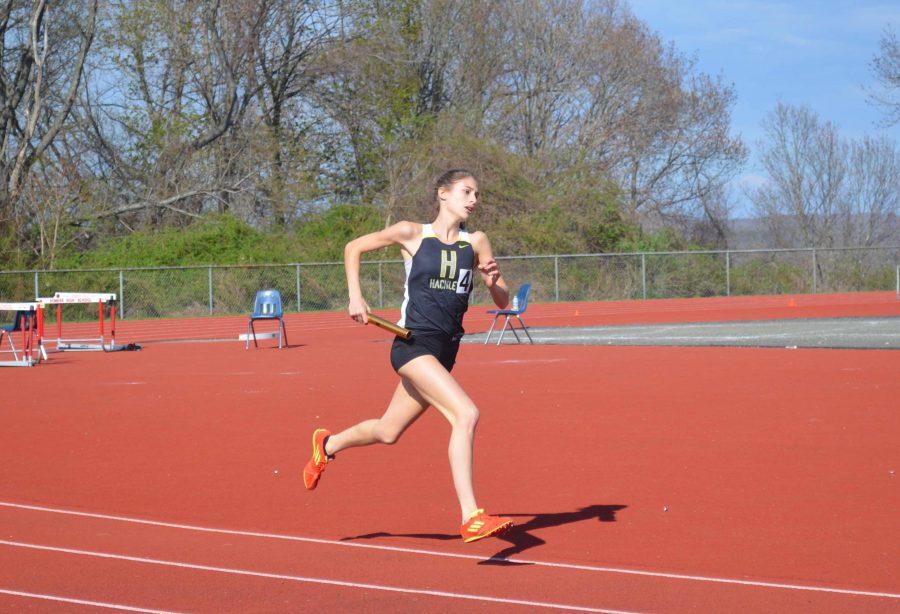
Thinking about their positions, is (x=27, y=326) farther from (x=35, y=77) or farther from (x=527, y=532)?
(x=35, y=77)

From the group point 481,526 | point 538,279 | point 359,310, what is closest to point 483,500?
point 481,526

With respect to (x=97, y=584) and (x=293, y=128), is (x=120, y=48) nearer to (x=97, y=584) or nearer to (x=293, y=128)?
(x=293, y=128)

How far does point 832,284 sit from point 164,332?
2225 cm

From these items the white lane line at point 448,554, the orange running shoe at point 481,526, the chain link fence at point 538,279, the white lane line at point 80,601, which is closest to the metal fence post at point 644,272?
the chain link fence at point 538,279

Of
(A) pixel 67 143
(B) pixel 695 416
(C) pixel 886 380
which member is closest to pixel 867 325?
(C) pixel 886 380

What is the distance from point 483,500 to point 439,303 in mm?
1716

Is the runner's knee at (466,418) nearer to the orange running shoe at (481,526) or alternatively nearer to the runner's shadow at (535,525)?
the orange running shoe at (481,526)

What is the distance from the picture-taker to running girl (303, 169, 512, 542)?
551cm

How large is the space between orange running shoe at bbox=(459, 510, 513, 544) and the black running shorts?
2.75 feet

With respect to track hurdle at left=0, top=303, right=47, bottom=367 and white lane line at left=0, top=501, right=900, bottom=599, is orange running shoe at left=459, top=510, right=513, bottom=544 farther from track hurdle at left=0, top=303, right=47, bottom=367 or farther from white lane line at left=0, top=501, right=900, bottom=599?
track hurdle at left=0, top=303, right=47, bottom=367

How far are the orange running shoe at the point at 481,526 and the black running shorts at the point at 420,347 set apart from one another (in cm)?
84

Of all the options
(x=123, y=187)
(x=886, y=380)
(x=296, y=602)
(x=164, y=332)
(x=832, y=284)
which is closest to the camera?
(x=296, y=602)

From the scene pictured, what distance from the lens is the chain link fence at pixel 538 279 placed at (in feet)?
109

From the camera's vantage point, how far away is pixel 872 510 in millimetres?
6309
